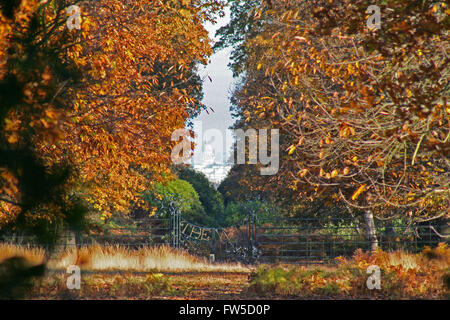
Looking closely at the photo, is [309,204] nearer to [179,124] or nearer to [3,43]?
[179,124]

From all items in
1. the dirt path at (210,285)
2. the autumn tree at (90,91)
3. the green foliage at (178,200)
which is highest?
the autumn tree at (90,91)

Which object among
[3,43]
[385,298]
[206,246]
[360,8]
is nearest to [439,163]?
[385,298]

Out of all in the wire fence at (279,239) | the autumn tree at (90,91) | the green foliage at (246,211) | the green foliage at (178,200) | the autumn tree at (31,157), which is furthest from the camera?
the green foliage at (246,211)

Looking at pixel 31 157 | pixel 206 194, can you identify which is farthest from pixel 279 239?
pixel 31 157

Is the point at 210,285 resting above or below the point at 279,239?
below

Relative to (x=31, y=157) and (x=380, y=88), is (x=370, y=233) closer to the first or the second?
(x=380, y=88)

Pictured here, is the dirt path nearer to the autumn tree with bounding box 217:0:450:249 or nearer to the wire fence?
the autumn tree with bounding box 217:0:450:249

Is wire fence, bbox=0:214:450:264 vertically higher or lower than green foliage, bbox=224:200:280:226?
lower

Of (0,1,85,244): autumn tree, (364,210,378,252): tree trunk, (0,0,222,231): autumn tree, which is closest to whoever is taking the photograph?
(0,1,85,244): autumn tree

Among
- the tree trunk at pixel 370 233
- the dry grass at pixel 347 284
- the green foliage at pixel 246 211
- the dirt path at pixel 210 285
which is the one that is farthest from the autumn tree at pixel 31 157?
the green foliage at pixel 246 211

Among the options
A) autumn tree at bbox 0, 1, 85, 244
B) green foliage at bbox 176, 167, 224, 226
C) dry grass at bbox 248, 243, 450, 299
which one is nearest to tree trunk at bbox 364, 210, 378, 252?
dry grass at bbox 248, 243, 450, 299

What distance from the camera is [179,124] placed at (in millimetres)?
14523

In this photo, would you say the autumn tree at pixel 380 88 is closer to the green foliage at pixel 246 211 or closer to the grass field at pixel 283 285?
the grass field at pixel 283 285
